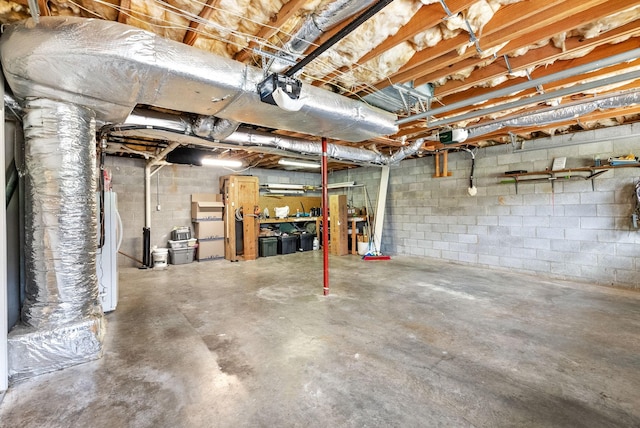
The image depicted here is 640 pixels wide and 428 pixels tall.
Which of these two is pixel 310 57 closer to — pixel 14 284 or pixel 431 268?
pixel 14 284

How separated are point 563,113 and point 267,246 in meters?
5.79

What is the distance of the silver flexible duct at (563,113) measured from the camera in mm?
2863

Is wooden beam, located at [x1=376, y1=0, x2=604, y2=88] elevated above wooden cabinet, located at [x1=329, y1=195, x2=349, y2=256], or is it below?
above

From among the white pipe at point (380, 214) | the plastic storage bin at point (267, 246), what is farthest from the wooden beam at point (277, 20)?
the plastic storage bin at point (267, 246)

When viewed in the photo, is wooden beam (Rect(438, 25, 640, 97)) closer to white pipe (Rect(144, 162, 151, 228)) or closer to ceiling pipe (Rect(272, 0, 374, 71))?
ceiling pipe (Rect(272, 0, 374, 71))

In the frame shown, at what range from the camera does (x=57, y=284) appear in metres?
2.15

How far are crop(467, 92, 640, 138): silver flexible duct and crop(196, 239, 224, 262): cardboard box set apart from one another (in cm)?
543

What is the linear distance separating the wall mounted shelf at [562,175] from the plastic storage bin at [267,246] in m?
5.03

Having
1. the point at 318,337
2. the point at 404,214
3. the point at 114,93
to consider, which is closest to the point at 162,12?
the point at 114,93

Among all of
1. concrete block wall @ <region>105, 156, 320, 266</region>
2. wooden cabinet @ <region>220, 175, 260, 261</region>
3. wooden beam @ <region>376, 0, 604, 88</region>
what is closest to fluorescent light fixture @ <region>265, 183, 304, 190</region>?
wooden cabinet @ <region>220, 175, 260, 261</region>

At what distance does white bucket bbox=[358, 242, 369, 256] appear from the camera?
689 cm

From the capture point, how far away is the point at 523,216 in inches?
197

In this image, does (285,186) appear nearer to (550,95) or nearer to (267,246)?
(267,246)

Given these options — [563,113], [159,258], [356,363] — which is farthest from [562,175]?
[159,258]
